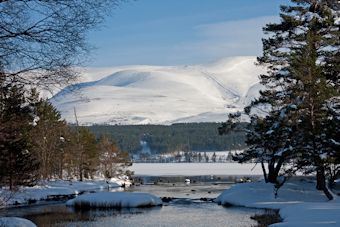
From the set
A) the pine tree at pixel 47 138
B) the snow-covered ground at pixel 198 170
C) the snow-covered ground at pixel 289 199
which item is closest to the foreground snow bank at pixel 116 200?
the snow-covered ground at pixel 289 199

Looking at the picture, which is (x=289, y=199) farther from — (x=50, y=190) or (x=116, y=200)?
(x=50, y=190)

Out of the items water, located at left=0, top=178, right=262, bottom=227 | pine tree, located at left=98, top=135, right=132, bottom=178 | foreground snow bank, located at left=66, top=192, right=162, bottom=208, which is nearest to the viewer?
water, located at left=0, top=178, right=262, bottom=227

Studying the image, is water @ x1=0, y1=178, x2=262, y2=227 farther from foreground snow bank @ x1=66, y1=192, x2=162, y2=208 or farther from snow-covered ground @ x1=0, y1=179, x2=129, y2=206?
snow-covered ground @ x1=0, y1=179, x2=129, y2=206

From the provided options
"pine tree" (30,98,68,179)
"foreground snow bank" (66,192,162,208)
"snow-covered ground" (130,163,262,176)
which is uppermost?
"pine tree" (30,98,68,179)

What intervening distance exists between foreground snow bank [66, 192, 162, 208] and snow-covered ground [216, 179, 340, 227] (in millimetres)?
5390

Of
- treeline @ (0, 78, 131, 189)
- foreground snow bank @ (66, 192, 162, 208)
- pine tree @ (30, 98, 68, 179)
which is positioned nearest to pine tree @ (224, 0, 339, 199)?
foreground snow bank @ (66, 192, 162, 208)

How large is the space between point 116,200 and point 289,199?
12.0m

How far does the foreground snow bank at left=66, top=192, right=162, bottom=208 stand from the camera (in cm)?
3781

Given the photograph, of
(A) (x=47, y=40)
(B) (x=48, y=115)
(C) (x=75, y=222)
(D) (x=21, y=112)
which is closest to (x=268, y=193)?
(C) (x=75, y=222)

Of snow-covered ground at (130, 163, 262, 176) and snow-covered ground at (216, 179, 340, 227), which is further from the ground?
snow-covered ground at (130, 163, 262, 176)

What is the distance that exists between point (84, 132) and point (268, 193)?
152 feet

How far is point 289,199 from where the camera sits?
34.8 metres

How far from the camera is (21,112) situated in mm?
10883

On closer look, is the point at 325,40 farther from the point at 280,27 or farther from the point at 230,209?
the point at 230,209
